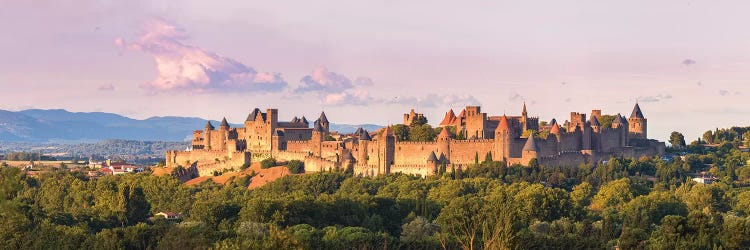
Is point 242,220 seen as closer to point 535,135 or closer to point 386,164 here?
point 386,164

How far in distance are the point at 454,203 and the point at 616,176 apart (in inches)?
832

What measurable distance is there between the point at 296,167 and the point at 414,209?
971 inches

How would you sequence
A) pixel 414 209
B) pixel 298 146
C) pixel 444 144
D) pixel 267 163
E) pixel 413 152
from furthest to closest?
pixel 298 146 < pixel 267 163 < pixel 413 152 < pixel 444 144 < pixel 414 209

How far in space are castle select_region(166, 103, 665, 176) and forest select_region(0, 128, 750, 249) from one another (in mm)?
1581

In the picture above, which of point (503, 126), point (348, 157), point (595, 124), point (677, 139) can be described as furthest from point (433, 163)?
point (677, 139)

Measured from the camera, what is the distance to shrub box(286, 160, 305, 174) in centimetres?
10400

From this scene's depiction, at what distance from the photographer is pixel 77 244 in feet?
200

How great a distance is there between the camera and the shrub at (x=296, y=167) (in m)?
104

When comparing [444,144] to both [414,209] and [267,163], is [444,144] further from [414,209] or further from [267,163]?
[267,163]

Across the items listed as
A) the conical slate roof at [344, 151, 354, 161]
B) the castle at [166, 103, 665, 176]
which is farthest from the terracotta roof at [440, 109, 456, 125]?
the conical slate roof at [344, 151, 354, 161]

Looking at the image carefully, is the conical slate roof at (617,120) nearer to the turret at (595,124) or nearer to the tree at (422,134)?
the turret at (595,124)

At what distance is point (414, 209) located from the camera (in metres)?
81.4

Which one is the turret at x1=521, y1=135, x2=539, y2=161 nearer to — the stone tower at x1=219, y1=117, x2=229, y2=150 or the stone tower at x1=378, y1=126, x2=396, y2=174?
the stone tower at x1=378, y1=126, x2=396, y2=174

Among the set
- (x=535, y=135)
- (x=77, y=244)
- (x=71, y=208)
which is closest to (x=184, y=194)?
(x=71, y=208)
